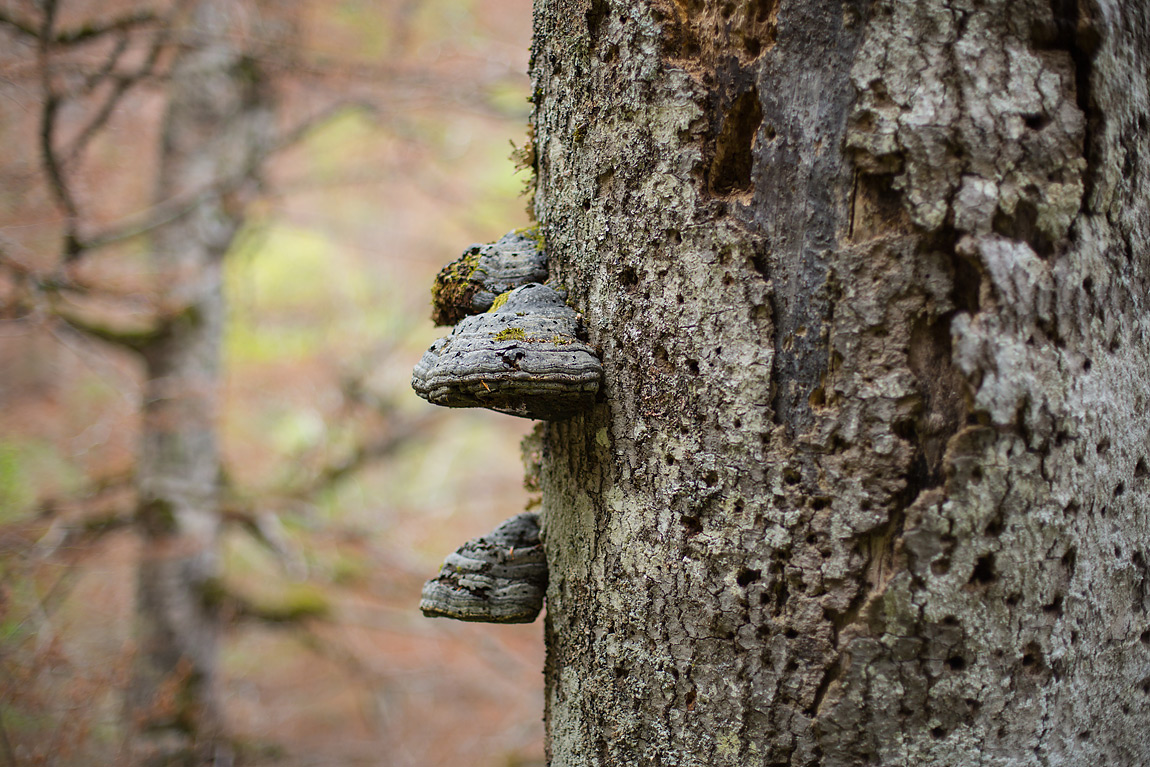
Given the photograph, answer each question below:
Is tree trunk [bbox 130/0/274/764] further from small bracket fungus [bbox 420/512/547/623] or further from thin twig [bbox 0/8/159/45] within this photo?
small bracket fungus [bbox 420/512/547/623]

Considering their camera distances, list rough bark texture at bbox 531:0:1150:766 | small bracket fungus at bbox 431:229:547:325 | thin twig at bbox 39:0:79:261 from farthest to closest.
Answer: thin twig at bbox 39:0:79:261 → small bracket fungus at bbox 431:229:547:325 → rough bark texture at bbox 531:0:1150:766

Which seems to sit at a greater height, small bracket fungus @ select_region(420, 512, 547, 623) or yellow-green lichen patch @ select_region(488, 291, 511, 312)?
yellow-green lichen patch @ select_region(488, 291, 511, 312)

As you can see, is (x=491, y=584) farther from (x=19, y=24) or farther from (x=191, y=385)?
(x=191, y=385)

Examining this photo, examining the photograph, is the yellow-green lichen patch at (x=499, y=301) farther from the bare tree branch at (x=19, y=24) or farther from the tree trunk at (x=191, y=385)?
the tree trunk at (x=191, y=385)

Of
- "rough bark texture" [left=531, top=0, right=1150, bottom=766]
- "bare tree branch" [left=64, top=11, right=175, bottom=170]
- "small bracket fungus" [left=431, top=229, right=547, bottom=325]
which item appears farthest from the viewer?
"bare tree branch" [left=64, top=11, right=175, bottom=170]

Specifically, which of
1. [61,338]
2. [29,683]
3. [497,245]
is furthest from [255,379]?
[497,245]

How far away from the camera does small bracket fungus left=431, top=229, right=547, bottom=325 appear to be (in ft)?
4.82

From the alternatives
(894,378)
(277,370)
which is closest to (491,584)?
(894,378)

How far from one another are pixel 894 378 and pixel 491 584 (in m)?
0.94

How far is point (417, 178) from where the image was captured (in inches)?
266

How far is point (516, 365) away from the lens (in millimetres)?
1176

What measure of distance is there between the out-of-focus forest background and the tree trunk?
110 mm

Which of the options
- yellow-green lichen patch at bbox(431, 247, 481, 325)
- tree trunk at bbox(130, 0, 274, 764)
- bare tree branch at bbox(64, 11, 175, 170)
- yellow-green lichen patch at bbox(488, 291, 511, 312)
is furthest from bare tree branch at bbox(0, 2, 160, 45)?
yellow-green lichen patch at bbox(488, 291, 511, 312)

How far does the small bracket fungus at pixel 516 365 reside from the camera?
1181 millimetres
